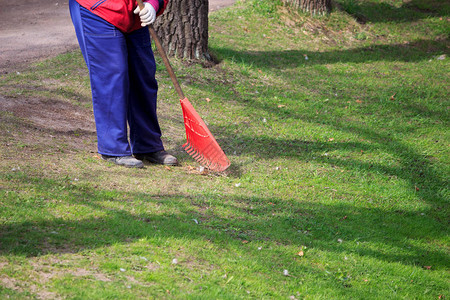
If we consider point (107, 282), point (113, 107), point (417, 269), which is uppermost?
point (113, 107)

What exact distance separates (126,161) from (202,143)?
2.40ft

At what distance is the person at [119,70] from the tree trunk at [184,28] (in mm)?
2699

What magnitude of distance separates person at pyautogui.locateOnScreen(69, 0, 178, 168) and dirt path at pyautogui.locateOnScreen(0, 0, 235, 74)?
9.33 ft

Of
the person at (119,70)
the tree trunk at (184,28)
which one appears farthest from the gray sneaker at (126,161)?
the tree trunk at (184,28)

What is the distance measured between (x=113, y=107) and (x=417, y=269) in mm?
2850

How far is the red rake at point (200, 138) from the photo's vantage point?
14.8 feet

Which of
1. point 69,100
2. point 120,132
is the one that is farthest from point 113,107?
point 69,100

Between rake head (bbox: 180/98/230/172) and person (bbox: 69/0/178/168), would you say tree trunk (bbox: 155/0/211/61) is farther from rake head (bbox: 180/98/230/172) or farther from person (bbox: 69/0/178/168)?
rake head (bbox: 180/98/230/172)

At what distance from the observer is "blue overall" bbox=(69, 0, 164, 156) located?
4227 millimetres

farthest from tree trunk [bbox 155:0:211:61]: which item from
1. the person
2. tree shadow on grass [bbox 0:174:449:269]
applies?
tree shadow on grass [bbox 0:174:449:269]

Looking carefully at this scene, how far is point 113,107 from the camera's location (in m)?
4.34

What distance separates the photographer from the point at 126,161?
14.7ft

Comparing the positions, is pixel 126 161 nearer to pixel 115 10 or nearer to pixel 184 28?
pixel 115 10

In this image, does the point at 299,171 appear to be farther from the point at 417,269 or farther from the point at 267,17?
the point at 267,17
